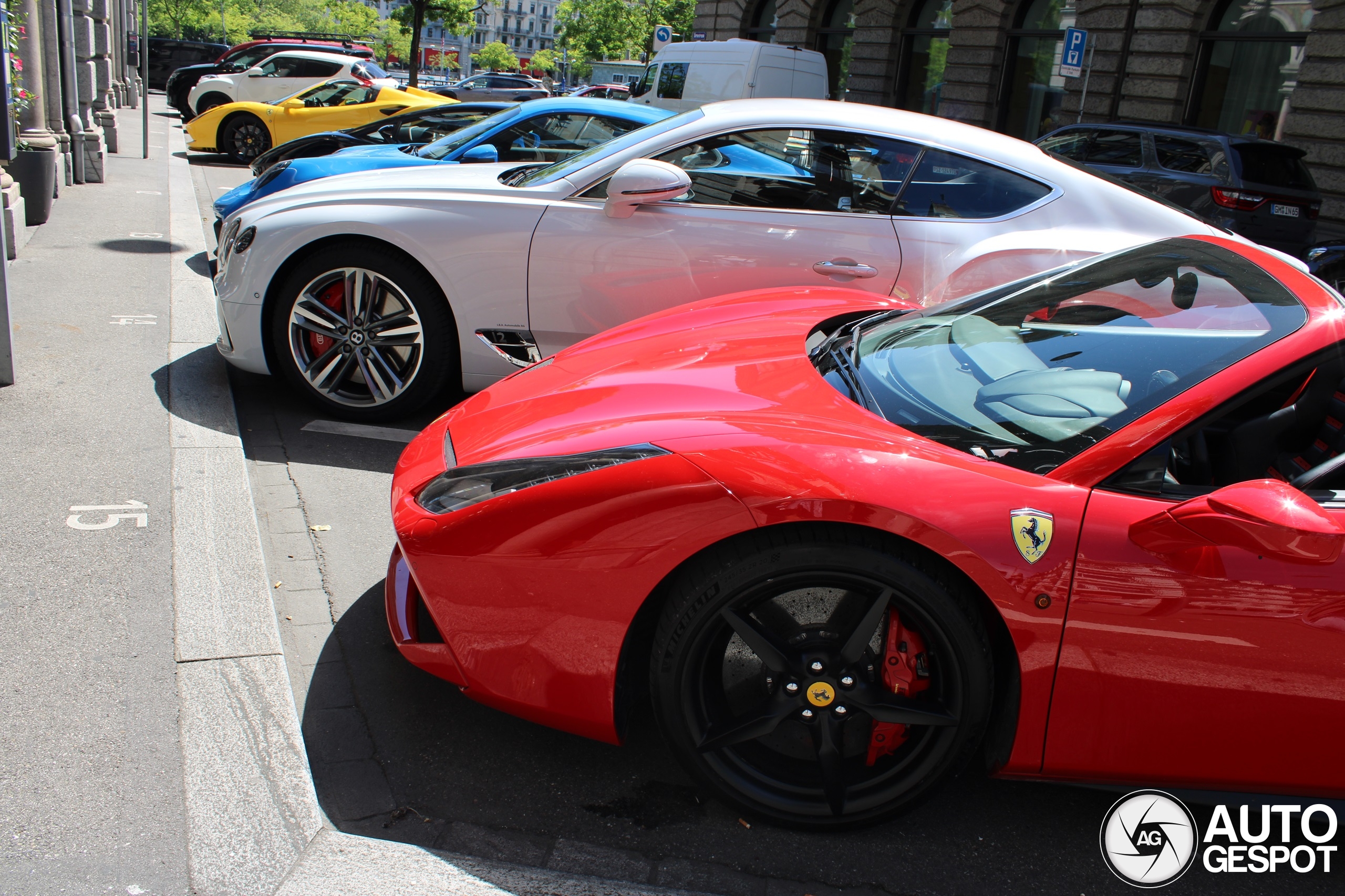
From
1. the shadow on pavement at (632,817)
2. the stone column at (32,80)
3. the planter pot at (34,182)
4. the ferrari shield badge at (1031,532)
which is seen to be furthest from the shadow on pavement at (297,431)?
the stone column at (32,80)

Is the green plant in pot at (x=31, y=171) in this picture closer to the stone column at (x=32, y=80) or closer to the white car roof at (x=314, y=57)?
the stone column at (x=32, y=80)

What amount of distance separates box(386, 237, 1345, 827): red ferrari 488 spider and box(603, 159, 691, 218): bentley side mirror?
6.53 feet

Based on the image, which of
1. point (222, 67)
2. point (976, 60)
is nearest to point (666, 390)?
point (976, 60)

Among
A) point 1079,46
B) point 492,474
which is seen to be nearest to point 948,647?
point 492,474

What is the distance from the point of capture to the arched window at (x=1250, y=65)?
17.5 metres

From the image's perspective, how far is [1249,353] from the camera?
230cm

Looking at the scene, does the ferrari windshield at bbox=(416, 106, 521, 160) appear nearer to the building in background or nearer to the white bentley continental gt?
the white bentley continental gt

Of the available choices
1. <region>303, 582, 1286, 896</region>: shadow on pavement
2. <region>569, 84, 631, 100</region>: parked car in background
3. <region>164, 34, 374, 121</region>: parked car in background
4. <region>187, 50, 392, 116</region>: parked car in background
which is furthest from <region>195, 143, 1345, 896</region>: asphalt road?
<region>569, 84, 631, 100</region>: parked car in background

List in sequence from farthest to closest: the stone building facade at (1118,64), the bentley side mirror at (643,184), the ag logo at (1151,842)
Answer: the stone building facade at (1118,64)
the bentley side mirror at (643,184)
the ag logo at (1151,842)

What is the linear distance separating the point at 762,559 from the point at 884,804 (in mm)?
649

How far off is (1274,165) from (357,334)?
11.2 meters

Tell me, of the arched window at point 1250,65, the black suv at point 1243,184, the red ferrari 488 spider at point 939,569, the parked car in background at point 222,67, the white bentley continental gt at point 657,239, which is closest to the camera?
Answer: the red ferrari 488 spider at point 939,569

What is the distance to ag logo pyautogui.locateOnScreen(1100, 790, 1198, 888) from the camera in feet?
7.93

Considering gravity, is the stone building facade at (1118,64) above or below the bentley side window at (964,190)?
above
